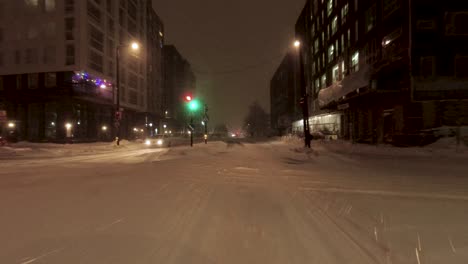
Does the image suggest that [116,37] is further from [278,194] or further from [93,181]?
A: [278,194]

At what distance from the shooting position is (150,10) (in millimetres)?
69750

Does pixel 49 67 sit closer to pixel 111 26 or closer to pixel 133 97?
pixel 111 26

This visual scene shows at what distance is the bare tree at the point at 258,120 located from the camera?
11325cm

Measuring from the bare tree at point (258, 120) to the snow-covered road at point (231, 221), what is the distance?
10488cm

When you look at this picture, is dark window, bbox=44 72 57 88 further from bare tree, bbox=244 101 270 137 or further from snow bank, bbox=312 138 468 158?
bare tree, bbox=244 101 270 137

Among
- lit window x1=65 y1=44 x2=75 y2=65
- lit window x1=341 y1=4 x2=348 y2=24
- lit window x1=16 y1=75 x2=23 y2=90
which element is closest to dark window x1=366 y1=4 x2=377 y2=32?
lit window x1=341 y1=4 x2=348 y2=24

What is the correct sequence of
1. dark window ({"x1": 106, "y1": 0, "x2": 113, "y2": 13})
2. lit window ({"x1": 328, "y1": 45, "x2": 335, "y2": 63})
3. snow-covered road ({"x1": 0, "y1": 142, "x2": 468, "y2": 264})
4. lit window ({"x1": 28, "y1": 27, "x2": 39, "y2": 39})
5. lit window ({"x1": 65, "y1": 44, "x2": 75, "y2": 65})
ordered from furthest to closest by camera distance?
dark window ({"x1": 106, "y1": 0, "x2": 113, "y2": 13})
lit window ({"x1": 328, "y1": 45, "x2": 335, "y2": 63})
lit window ({"x1": 28, "y1": 27, "x2": 39, "y2": 39})
lit window ({"x1": 65, "y1": 44, "x2": 75, "y2": 65})
snow-covered road ({"x1": 0, "y1": 142, "x2": 468, "y2": 264})

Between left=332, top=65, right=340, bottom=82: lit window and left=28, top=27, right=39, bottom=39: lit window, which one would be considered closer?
left=28, top=27, right=39, bottom=39: lit window

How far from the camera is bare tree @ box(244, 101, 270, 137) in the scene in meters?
113

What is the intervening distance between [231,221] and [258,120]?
10921cm

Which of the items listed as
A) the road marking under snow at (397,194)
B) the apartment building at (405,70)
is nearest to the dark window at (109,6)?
the apartment building at (405,70)

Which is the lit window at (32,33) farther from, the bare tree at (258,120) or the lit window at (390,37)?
the bare tree at (258,120)

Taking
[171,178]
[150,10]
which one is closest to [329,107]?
[171,178]

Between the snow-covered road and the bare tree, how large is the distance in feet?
344
